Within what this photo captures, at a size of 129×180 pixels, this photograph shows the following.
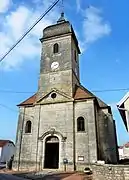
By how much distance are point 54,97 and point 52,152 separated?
23.1 ft

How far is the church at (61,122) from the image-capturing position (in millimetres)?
19828

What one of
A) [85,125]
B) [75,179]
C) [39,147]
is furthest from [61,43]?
[75,179]

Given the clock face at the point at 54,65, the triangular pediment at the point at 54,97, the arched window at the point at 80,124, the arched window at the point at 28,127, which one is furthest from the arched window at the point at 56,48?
the arched window at the point at 80,124

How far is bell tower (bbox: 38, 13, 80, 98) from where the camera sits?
2414cm

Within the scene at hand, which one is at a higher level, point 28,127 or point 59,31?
point 59,31

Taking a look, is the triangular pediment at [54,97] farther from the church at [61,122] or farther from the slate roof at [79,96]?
the slate roof at [79,96]

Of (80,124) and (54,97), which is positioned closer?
(80,124)

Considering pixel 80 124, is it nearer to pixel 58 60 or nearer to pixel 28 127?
pixel 28 127

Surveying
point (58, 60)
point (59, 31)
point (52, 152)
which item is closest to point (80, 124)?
point (52, 152)

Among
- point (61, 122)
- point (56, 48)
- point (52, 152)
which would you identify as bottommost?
point (52, 152)

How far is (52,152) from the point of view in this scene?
24000mm

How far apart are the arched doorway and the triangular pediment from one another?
437 cm

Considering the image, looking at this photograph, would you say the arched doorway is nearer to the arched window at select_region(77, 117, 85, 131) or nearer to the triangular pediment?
the arched window at select_region(77, 117, 85, 131)

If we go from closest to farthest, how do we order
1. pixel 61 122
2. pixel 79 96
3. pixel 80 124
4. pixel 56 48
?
pixel 80 124, pixel 61 122, pixel 79 96, pixel 56 48
